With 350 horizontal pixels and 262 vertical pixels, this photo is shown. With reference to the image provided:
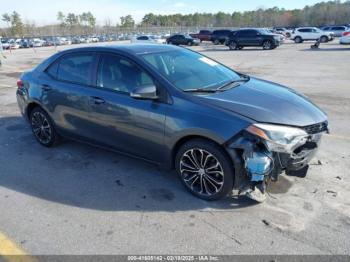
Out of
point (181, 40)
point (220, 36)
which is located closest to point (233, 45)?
point (220, 36)

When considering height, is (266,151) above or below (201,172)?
above

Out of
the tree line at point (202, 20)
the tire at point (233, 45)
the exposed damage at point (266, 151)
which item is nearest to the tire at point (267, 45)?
the tire at point (233, 45)

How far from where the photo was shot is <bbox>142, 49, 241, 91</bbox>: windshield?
3.74m


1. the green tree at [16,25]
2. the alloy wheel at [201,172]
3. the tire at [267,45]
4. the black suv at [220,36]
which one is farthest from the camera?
the green tree at [16,25]

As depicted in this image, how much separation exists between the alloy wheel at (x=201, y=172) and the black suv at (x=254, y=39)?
27.2 meters

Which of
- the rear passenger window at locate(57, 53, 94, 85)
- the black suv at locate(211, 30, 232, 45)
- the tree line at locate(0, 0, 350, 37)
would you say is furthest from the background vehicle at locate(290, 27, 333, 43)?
the tree line at locate(0, 0, 350, 37)

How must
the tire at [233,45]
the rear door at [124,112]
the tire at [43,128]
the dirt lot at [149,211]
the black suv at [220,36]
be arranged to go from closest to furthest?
the dirt lot at [149,211], the rear door at [124,112], the tire at [43,128], the tire at [233,45], the black suv at [220,36]

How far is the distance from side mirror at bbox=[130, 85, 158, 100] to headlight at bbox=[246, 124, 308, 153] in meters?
Answer: 1.11

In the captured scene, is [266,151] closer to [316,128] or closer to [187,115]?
[316,128]

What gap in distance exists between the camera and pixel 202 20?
458 ft

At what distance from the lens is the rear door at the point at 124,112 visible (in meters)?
3.61

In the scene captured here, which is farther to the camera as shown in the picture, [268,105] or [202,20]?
[202,20]

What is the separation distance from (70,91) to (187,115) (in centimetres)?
197

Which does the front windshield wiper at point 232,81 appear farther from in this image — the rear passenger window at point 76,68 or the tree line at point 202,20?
the tree line at point 202,20
